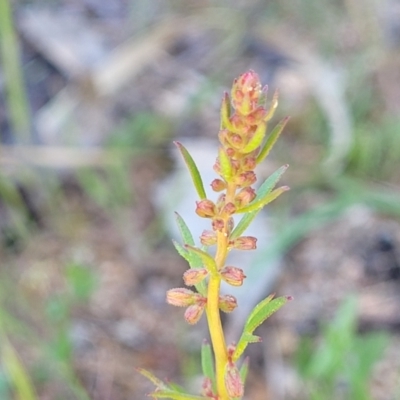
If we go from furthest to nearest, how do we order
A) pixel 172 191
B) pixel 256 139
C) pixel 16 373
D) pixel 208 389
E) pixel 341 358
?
pixel 172 191 → pixel 16 373 → pixel 341 358 → pixel 208 389 → pixel 256 139

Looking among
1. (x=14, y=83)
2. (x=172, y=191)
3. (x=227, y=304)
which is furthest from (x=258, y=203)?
(x=14, y=83)

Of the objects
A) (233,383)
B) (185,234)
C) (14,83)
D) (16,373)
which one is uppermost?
(185,234)

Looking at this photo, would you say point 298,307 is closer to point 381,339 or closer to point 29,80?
point 381,339

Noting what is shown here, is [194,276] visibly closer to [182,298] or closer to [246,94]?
[182,298]

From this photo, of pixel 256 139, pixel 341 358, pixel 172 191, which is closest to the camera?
pixel 256 139

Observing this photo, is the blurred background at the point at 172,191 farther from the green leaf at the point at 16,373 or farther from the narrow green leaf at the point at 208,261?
the narrow green leaf at the point at 208,261

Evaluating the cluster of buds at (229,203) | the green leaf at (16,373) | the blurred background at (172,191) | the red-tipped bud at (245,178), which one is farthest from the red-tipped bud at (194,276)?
the green leaf at (16,373)

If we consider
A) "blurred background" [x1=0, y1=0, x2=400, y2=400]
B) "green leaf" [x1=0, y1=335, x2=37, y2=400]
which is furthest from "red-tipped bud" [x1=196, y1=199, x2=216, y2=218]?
"green leaf" [x1=0, y1=335, x2=37, y2=400]
